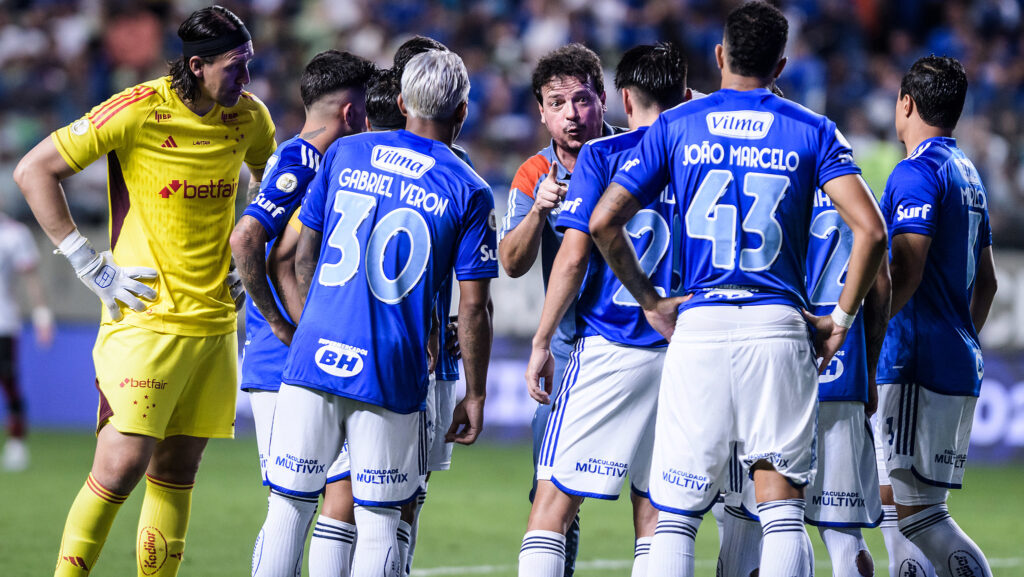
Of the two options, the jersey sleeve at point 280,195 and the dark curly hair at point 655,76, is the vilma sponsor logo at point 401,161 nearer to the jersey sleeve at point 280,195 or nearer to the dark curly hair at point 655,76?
the jersey sleeve at point 280,195

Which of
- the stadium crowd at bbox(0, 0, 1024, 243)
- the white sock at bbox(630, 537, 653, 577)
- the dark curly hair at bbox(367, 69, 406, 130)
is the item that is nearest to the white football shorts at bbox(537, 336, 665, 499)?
the white sock at bbox(630, 537, 653, 577)

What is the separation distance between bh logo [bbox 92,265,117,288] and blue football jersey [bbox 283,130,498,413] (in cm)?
112

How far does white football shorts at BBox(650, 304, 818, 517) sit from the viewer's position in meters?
4.16

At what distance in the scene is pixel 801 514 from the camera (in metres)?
4.21

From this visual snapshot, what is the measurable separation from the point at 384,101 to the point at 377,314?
3.99 ft

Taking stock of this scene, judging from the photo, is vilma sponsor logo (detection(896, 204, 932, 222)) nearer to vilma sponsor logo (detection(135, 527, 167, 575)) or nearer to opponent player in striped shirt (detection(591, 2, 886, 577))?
opponent player in striped shirt (detection(591, 2, 886, 577))

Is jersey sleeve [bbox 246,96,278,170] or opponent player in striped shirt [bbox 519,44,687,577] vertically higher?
jersey sleeve [bbox 246,96,278,170]

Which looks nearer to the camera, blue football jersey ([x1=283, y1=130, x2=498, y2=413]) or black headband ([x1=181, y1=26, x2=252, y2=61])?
blue football jersey ([x1=283, y1=130, x2=498, y2=413])

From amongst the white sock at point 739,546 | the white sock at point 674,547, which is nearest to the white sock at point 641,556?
the white sock at point 739,546

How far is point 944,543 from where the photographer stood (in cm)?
520

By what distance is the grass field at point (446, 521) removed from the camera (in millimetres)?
7000

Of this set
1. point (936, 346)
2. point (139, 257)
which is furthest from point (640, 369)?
point (139, 257)

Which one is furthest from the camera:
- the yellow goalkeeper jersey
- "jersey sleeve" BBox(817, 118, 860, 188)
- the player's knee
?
the yellow goalkeeper jersey

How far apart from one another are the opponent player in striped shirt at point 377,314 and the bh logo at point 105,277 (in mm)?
1106
